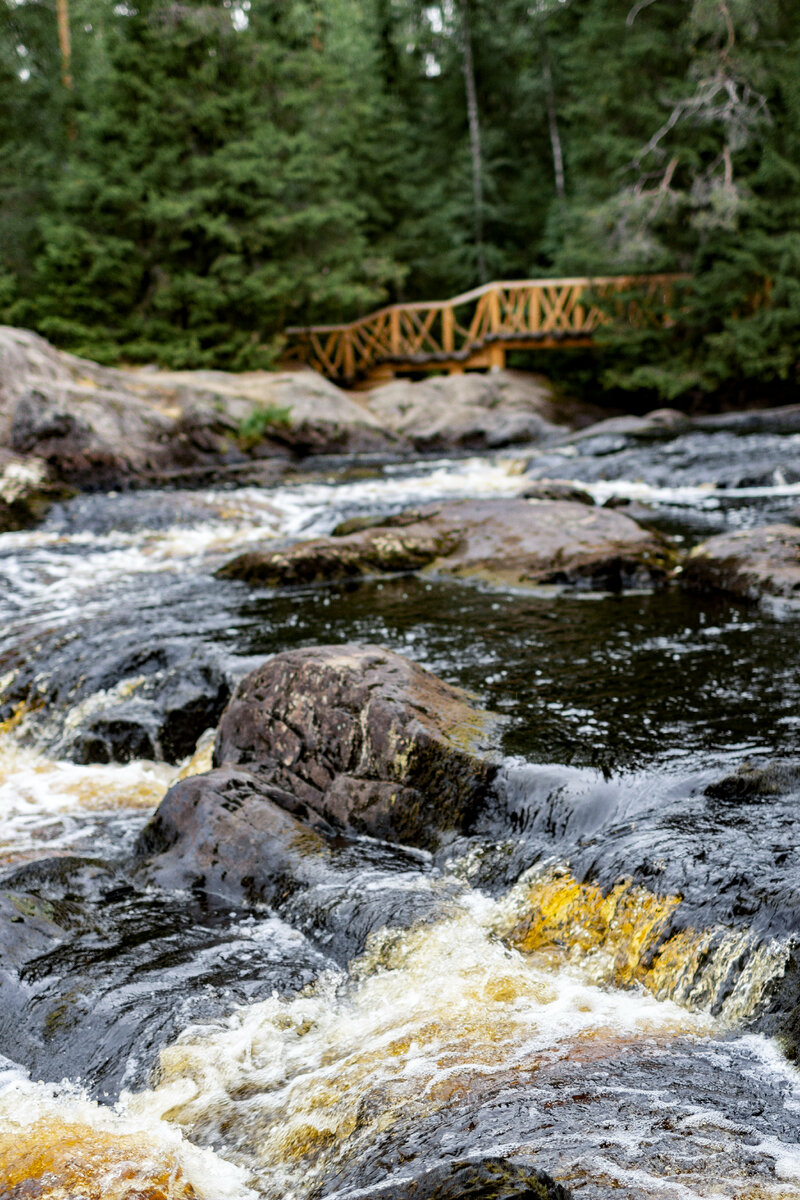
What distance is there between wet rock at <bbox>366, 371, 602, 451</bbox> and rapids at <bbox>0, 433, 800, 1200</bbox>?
11.5 m

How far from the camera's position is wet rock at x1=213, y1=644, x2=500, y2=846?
3744 mm

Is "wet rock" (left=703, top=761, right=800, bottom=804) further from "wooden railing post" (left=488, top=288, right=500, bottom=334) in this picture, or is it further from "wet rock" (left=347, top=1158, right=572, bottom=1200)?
"wooden railing post" (left=488, top=288, right=500, bottom=334)

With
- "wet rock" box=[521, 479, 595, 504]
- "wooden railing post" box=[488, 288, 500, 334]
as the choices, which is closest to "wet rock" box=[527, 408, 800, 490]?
"wet rock" box=[521, 479, 595, 504]

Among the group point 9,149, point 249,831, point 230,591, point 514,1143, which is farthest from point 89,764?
point 9,149

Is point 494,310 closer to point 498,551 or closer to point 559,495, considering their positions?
point 559,495

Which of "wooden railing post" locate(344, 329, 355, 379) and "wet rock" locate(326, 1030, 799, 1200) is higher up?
"wooden railing post" locate(344, 329, 355, 379)

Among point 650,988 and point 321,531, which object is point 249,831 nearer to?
point 650,988

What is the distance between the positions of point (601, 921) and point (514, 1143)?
1062 mm

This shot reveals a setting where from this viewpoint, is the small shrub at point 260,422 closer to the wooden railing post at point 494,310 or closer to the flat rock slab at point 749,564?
the wooden railing post at point 494,310

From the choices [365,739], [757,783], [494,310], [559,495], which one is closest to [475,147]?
[494,310]

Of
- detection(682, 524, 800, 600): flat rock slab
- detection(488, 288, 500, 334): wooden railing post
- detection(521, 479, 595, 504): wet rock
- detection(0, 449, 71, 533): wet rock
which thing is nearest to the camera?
detection(682, 524, 800, 600): flat rock slab

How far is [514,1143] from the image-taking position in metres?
2.00

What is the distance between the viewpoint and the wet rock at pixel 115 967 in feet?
8.91

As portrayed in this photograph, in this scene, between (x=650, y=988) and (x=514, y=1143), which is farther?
(x=650, y=988)
